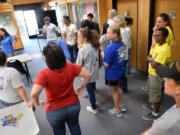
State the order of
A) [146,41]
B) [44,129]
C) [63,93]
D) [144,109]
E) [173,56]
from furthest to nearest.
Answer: [146,41] → [173,56] → [144,109] → [44,129] → [63,93]

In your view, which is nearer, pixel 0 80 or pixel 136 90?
pixel 0 80

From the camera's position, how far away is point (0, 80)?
5.19ft

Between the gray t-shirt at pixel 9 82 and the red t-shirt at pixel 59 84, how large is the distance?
0.44 m

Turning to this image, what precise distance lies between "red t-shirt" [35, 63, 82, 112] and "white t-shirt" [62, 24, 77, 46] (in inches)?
116

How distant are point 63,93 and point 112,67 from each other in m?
0.92

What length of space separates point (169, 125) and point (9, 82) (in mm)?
1507

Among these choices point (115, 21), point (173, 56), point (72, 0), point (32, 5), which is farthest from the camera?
point (32, 5)

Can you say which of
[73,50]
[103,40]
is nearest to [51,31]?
[73,50]

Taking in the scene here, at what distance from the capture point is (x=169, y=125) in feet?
2.83

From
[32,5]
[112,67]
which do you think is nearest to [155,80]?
[112,67]

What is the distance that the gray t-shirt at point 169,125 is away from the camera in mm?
832

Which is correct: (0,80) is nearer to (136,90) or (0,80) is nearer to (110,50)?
(110,50)

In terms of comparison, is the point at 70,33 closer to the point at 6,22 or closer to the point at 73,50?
the point at 73,50

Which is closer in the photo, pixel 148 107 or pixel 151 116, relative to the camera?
pixel 151 116
